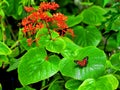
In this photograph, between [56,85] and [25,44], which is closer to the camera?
[56,85]

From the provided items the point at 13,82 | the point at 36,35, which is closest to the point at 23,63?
the point at 36,35

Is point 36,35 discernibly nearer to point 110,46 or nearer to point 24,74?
point 24,74

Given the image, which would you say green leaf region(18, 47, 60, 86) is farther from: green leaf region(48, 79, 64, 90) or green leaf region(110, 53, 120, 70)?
green leaf region(110, 53, 120, 70)

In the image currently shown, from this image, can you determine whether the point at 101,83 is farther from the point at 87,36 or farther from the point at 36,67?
the point at 87,36

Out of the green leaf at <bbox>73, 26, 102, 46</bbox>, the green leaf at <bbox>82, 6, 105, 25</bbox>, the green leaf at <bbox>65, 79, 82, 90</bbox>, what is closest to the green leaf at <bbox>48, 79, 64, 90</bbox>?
the green leaf at <bbox>65, 79, 82, 90</bbox>

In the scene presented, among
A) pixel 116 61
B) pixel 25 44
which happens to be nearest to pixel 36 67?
pixel 25 44

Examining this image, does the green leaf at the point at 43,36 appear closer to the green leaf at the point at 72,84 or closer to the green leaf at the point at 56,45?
the green leaf at the point at 56,45

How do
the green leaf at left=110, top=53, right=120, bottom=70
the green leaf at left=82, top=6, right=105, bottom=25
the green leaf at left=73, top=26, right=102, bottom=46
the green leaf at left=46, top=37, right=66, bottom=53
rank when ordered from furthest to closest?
the green leaf at left=82, top=6, right=105, bottom=25, the green leaf at left=73, top=26, right=102, bottom=46, the green leaf at left=110, top=53, right=120, bottom=70, the green leaf at left=46, top=37, right=66, bottom=53
